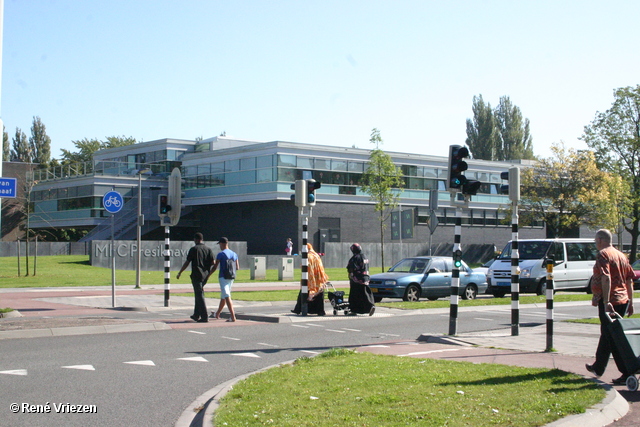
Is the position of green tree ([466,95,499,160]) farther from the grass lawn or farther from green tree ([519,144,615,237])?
the grass lawn

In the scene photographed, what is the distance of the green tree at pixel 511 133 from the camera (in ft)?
314

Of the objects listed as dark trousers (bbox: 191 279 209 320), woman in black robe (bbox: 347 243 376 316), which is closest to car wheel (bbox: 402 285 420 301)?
woman in black robe (bbox: 347 243 376 316)

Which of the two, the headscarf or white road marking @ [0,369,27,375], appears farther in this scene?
the headscarf

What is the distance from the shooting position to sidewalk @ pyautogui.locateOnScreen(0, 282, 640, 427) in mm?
7129

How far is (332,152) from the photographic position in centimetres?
5147

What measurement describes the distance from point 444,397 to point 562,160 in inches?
1915

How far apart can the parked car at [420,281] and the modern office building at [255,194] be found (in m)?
25.3

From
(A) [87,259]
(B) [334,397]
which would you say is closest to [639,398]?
(B) [334,397]

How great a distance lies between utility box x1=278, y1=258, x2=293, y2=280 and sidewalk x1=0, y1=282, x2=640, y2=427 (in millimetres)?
11688

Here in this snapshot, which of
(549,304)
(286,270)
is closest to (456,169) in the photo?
(549,304)

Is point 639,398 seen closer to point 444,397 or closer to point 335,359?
point 444,397

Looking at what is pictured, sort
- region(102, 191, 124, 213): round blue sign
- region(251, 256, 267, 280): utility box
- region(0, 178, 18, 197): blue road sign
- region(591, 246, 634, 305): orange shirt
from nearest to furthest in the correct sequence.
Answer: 1. region(591, 246, 634, 305): orange shirt
2. region(0, 178, 18, 197): blue road sign
3. region(102, 191, 124, 213): round blue sign
4. region(251, 256, 267, 280): utility box

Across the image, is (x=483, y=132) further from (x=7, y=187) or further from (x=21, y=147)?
(x=7, y=187)

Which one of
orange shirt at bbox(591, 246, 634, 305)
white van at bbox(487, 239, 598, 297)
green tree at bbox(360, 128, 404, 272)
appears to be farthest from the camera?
green tree at bbox(360, 128, 404, 272)
